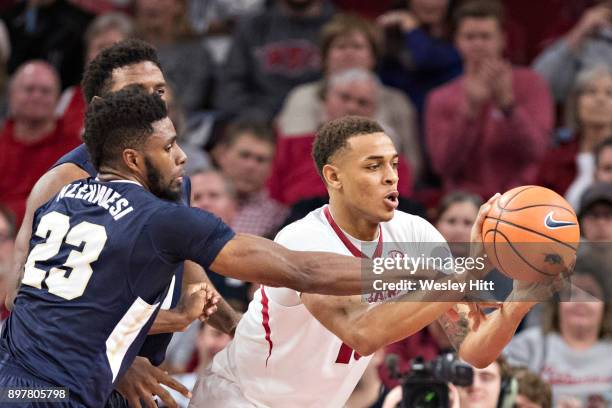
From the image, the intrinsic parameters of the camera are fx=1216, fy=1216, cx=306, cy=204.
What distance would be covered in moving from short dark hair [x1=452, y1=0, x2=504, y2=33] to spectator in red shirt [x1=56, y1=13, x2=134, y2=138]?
9.55 feet

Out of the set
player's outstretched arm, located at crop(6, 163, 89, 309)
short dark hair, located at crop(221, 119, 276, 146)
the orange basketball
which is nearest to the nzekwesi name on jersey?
player's outstretched arm, located at crop(6, 163, 89, 309)

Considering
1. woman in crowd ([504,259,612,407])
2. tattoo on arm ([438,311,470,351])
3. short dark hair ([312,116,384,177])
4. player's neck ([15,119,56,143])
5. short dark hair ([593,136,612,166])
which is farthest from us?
player's neck ([15,119,56,143])

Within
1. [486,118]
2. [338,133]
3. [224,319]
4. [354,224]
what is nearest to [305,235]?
[354,224]

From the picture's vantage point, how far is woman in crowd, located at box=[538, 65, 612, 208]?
394 inches

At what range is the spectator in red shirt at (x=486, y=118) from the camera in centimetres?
1003

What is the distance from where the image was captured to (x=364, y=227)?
5680 millimetres

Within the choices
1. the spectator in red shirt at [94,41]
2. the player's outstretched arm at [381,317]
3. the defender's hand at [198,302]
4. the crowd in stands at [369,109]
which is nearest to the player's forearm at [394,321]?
the player's outstretched arm at [381,317]

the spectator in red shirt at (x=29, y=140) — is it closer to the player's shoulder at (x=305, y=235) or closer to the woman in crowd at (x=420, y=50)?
the woman in crowd at (x=420, y=50)

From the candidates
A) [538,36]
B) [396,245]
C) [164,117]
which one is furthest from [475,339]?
[538,36]

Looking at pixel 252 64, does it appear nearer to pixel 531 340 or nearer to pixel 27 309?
pixel 531 340

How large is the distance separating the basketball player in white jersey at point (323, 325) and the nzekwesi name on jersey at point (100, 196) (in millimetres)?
826

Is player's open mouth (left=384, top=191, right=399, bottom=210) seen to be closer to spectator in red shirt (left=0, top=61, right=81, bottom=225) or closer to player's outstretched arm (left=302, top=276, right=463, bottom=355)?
player's outstretched arm (left=302, top=276, right=463, bottom=355)

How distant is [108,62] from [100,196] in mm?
1030

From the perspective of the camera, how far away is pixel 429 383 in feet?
21.2
